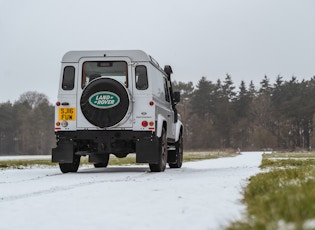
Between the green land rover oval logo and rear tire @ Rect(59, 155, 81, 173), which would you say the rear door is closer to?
the green land rover oval logo

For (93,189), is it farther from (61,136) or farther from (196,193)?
(61,136)

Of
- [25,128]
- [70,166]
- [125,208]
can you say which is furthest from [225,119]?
[125,208]

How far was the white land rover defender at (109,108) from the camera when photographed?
1159 centimetres

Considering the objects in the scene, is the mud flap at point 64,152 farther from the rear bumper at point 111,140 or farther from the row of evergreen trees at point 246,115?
the row of evergreen trees at point 246,115

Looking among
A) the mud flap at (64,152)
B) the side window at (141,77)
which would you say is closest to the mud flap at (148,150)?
the side window at (141,77)

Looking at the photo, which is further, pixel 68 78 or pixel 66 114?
pixel 68 78

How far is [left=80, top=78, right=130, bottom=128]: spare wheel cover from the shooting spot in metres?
11.5

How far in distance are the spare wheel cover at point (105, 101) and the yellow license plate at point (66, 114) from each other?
433 millimetres

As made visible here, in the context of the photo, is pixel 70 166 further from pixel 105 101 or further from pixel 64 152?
pixel 105 101

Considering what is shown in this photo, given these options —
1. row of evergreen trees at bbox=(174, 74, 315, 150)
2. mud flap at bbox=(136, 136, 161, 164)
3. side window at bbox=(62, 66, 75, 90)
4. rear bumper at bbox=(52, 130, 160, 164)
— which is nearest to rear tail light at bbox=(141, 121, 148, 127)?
rear bumper at bbox=(52, 130, 160, 164)

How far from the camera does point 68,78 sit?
12.1 meters

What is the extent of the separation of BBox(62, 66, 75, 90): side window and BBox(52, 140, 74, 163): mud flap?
1289 mm

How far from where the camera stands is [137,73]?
470 inches

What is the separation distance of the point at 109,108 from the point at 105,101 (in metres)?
0.18
